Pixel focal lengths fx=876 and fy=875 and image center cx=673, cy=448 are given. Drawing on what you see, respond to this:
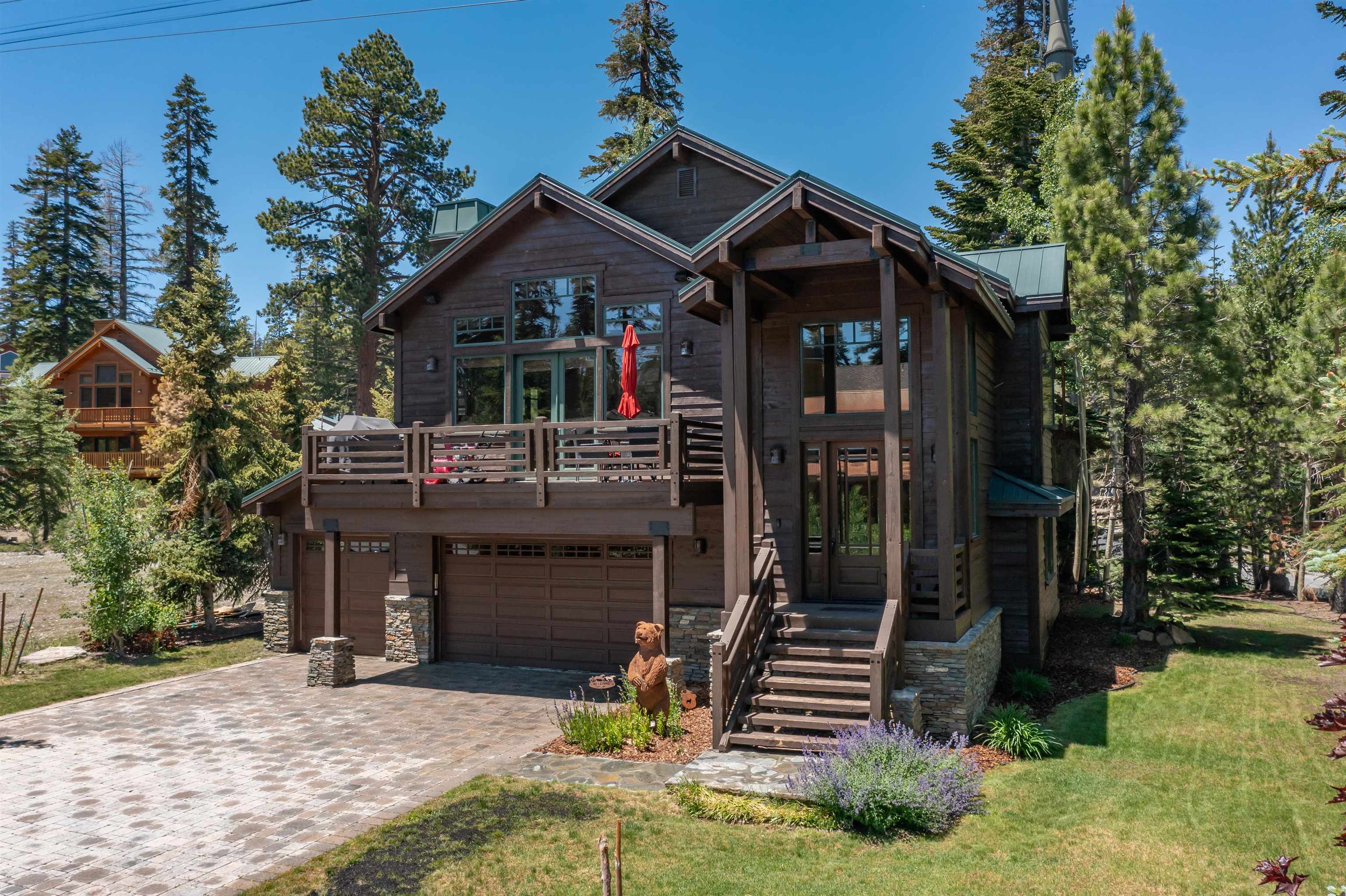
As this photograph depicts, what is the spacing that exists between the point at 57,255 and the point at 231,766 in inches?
1759

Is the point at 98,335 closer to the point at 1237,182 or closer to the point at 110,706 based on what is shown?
the point at 110,706

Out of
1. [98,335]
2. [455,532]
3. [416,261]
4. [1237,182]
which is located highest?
[416,261]

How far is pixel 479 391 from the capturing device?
15742 millimetres

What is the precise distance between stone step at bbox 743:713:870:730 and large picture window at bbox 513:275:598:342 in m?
7.38

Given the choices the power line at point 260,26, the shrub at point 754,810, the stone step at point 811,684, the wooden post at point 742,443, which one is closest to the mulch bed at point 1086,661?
the stone step at point 811,684

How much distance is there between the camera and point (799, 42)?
20.5 m

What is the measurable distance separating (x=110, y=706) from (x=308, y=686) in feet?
8.81

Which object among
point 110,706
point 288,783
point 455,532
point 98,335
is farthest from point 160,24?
point 98,335

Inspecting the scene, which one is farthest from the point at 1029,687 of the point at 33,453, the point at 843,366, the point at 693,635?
the point at 33,453

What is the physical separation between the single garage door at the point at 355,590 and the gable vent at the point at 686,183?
846 cm

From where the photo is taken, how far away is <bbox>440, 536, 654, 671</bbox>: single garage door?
48.4 feet

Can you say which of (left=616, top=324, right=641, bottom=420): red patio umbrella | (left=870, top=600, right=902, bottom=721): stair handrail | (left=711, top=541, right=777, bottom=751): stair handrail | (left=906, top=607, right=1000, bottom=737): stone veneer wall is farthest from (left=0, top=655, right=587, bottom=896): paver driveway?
(left=906, top=607, right=1000, bottom=737): stone veneer wall

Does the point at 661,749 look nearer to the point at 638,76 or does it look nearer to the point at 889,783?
the point at 889,783

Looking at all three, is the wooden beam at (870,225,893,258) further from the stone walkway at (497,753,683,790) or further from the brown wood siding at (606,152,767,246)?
the stone walkway at (497,753,683,790)
